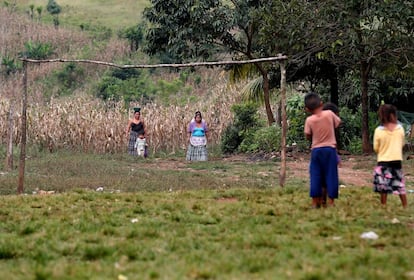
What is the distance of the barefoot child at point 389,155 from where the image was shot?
8.49m

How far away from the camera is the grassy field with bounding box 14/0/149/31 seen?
4905 centimetres

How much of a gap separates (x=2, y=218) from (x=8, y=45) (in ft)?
Result: 121

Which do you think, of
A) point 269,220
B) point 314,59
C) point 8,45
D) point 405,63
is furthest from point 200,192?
point 8,45

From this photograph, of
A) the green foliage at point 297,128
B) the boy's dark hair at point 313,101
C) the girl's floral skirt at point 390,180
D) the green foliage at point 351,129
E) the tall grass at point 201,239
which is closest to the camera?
the tall grass at point 201,239

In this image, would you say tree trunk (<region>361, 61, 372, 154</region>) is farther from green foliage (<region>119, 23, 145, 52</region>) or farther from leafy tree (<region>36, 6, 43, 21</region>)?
leafy tree (<region>36, 6, 43, 21</region>)

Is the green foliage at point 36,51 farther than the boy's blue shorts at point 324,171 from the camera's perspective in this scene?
Yes

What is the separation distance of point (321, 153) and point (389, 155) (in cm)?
83

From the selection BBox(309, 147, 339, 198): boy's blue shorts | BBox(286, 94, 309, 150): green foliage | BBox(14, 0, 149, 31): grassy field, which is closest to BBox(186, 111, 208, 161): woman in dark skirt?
BBox(286, 94, 309, 150): green foliage

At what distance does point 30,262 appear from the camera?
229 inches

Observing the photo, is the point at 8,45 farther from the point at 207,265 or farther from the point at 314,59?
the point at 207,265

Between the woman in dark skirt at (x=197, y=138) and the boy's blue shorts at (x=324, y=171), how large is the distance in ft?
34.5

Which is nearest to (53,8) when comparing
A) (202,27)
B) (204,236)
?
(202,27)

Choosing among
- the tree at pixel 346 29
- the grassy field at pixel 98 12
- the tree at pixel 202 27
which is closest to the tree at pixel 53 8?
the grassy field at pixel 98 12

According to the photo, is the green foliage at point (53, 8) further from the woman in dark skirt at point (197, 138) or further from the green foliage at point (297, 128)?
the woman in dark skirt at point (197, 138)
